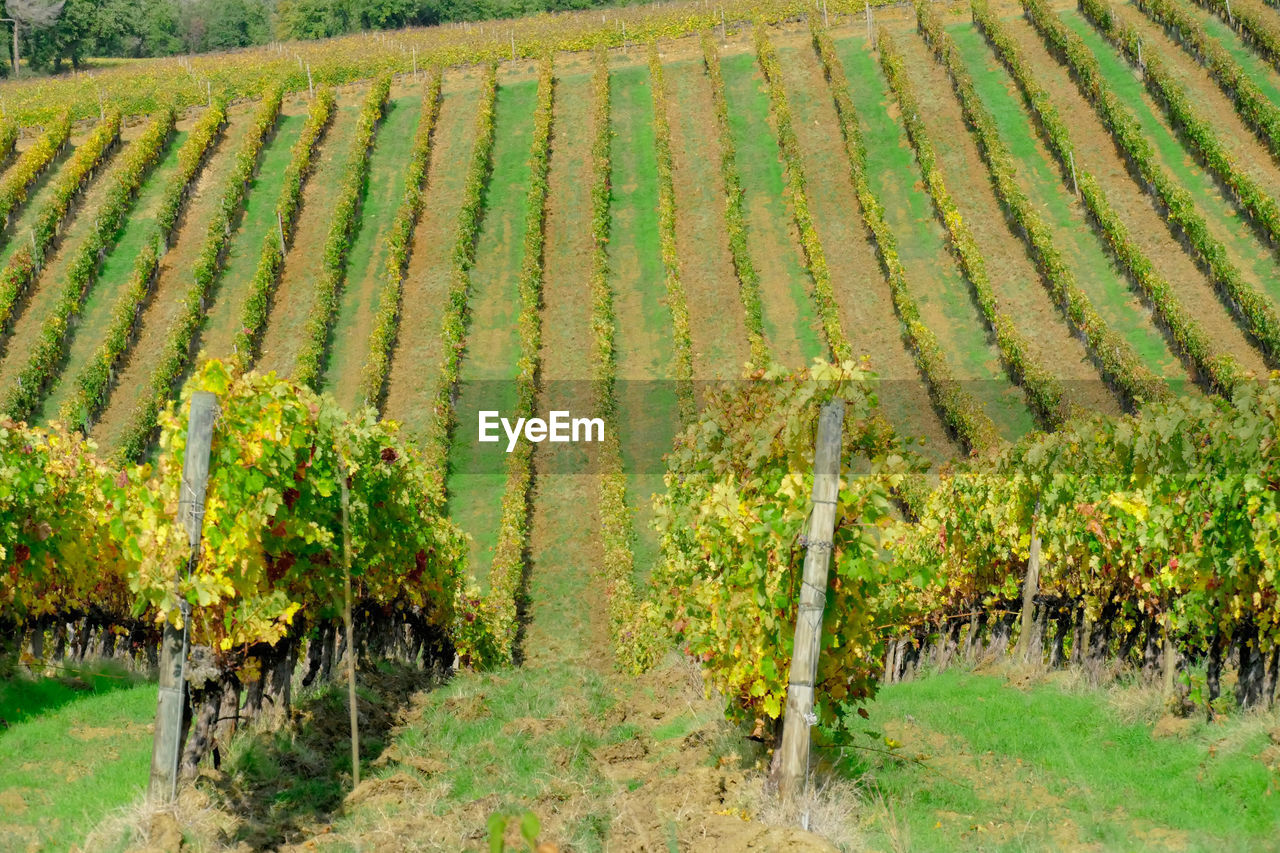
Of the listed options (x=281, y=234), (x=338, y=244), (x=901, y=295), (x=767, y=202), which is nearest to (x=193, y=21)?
(x=281, y=234)

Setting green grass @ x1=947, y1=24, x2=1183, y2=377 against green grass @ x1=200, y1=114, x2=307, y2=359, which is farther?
green grass @ x1=200, y1=114, x2=307, y2=359

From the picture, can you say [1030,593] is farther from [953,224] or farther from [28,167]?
[28,167]

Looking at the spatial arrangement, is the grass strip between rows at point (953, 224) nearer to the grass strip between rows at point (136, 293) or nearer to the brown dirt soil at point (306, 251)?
the brown dirt soil at point (306, 251)

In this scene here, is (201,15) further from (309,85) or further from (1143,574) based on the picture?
(1143,574)

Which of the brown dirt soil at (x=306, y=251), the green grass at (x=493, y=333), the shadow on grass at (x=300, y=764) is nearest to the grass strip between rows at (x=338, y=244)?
the brown dirt soil at (x=306, y=251)

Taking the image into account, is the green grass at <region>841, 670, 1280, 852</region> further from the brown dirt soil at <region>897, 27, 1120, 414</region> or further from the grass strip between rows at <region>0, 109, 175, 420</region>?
the grass strip between rows at <region>0, 109, 175, 420</region>

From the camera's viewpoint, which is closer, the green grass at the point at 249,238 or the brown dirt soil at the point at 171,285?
the brown dirt soil at the point at 171,285

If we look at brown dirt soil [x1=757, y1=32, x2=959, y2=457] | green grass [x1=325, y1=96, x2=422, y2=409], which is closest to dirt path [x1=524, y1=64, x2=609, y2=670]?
green grass [x1=325, y1=96, x2=422, y2=409]
